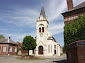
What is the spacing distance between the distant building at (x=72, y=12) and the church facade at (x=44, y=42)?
1679 centimetres

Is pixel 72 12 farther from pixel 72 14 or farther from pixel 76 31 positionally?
pixel 76 31

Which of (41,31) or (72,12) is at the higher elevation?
(72,12)

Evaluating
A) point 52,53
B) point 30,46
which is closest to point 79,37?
point 30,46

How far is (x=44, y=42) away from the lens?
32.8 m

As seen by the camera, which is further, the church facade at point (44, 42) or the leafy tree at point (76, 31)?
the church facade at point (44, 42)

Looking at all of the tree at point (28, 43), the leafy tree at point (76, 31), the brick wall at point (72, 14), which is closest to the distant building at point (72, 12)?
the brick wall at point (72, 14)

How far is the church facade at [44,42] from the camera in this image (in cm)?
3212

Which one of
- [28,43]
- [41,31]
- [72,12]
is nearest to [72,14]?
[72,12]

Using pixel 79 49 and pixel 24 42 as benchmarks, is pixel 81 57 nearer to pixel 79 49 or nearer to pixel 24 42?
pixel 79 49

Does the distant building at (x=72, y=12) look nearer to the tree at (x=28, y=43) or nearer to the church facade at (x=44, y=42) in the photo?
the tree at (x=28, y=43)

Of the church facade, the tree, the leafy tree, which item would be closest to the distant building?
the leafy tree

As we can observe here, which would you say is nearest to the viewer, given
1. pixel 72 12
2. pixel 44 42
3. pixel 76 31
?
pixel 76 31

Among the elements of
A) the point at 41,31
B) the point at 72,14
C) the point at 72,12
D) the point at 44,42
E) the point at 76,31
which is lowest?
the point at 44,42

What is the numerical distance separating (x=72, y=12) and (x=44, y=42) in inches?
736
